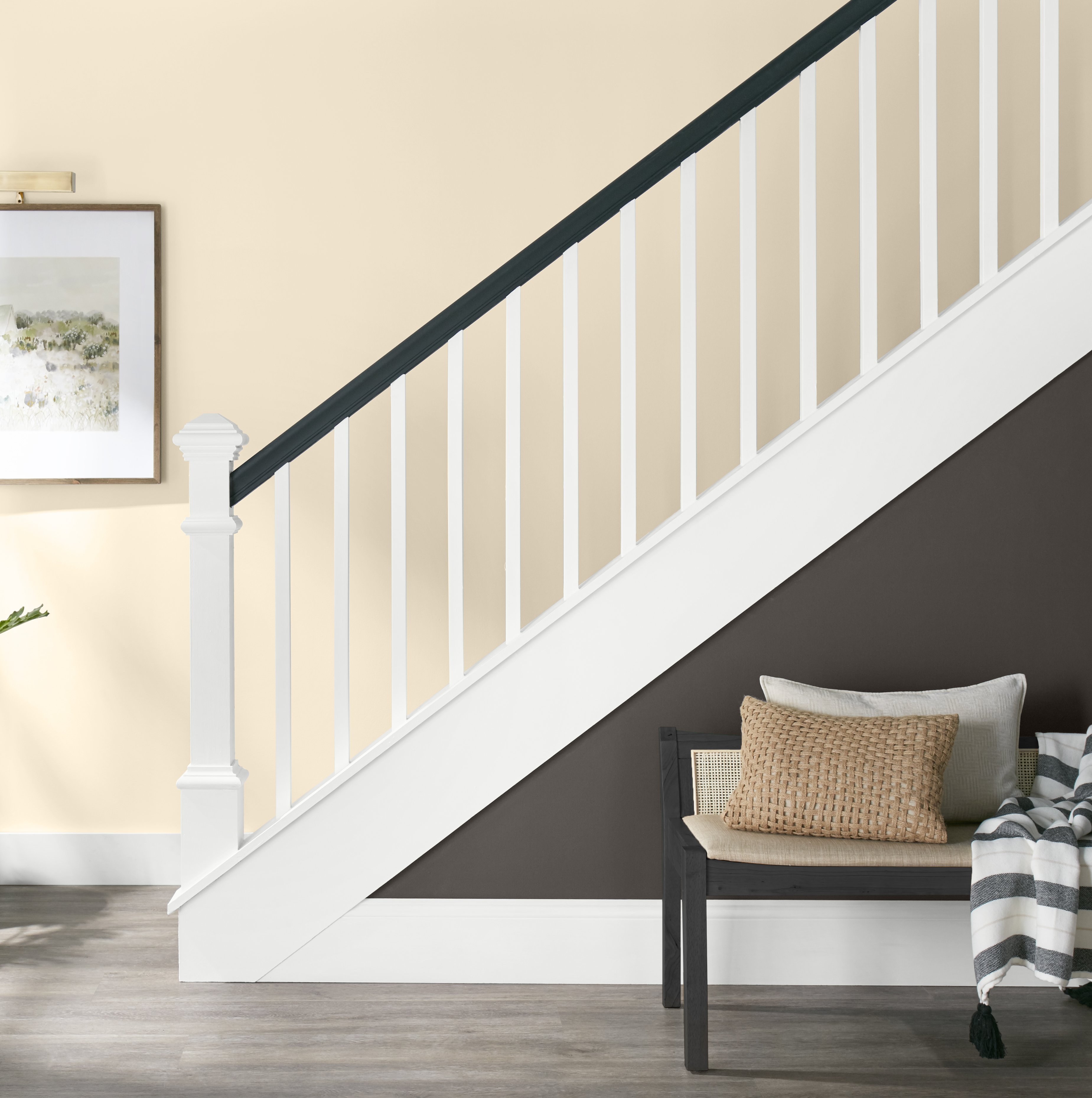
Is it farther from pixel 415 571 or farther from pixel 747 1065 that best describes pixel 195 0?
pixel 747 1065

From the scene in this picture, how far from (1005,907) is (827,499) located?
0.87m

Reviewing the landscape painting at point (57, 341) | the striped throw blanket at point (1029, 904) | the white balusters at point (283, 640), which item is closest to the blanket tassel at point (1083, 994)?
the striped throw blanket at point (1029, 904)

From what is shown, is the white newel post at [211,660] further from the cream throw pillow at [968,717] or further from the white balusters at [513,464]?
the cream throw pillow at [968,717]

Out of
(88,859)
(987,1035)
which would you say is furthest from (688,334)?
(88,859)

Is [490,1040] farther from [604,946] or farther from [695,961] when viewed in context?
[695,961]

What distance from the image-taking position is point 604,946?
2.12m

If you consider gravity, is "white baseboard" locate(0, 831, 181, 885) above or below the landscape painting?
below

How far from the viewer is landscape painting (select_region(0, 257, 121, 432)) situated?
2.95 meters

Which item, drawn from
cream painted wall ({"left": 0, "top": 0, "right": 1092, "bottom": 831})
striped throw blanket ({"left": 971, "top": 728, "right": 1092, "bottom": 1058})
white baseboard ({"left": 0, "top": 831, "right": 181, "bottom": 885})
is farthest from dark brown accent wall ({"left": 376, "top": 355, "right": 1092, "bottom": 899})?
white baseboard ({"left": 0, "top": 831, "right": 181, "bottom": 885})

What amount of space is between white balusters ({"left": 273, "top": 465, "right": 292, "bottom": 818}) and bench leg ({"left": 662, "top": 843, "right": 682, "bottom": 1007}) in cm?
85

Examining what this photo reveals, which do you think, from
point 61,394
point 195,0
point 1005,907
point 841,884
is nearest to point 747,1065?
point 841,884

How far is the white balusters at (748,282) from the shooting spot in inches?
81.4

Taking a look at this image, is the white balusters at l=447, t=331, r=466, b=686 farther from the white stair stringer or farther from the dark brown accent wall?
the dark brown accent wall

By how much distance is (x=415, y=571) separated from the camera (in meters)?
2.96
